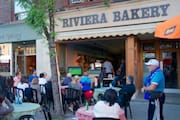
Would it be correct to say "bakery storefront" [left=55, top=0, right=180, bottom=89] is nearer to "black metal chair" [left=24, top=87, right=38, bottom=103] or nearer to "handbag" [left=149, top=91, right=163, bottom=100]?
"black metal chair" [left=24, top=87, right=38, bottom=103]

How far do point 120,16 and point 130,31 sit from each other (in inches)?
35.2

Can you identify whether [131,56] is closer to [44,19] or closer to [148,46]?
[148,46]

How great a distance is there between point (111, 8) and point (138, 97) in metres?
4.12

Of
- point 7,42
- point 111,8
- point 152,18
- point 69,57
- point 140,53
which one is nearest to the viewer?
point 152,18

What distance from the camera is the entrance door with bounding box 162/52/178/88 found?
13.8 metres

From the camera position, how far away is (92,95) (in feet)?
35.9

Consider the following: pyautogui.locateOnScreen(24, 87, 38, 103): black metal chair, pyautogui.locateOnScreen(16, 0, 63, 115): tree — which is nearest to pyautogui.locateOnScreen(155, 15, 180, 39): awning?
pyautogui.locateOnScreen(16, 0, 63, 115): tree

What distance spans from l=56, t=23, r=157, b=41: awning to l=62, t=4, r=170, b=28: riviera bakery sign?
13.7 inches

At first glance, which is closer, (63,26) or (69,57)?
(63,26)

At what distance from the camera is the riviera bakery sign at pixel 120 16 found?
41.0ft

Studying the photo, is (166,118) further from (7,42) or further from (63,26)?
(7,42)

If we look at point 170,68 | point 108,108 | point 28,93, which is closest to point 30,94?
point 28,93

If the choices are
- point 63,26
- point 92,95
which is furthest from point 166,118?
point 63,26

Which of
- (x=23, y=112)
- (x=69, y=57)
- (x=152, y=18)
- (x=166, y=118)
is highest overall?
(x=152, y=18)
